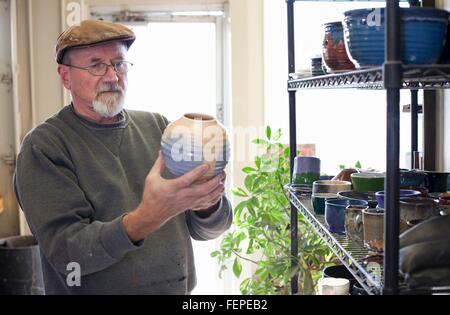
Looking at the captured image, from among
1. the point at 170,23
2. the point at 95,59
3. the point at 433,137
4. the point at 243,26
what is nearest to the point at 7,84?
the point at 170,23

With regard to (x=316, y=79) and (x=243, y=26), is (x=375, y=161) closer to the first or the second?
(x=243, y=26)

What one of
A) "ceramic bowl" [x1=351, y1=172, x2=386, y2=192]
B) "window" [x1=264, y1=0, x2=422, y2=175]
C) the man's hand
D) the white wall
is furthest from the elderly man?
"window" [x1=264, y1=0, x2=422, y2=175]

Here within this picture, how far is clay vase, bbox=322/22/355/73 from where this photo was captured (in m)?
1.10

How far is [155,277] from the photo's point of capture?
131cm

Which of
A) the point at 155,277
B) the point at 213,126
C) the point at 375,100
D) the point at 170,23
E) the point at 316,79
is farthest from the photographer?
the point at 170,23

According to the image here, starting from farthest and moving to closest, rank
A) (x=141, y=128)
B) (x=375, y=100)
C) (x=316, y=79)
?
1. (x=375, y=100)
2. (x=141, y=128)
3. (x=316, y=79)

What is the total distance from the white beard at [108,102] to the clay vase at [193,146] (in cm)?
33

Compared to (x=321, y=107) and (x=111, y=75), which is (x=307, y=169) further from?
(x=321, y=107)

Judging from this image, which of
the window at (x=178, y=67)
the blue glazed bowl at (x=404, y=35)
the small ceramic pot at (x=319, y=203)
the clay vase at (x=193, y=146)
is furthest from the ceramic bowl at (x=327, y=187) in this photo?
the window at (x=178, y=67)

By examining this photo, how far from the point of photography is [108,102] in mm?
1357

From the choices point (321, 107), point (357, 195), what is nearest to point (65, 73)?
point (357, 195)

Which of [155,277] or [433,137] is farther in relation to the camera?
[433,137]

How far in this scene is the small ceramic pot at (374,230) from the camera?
94 cm
